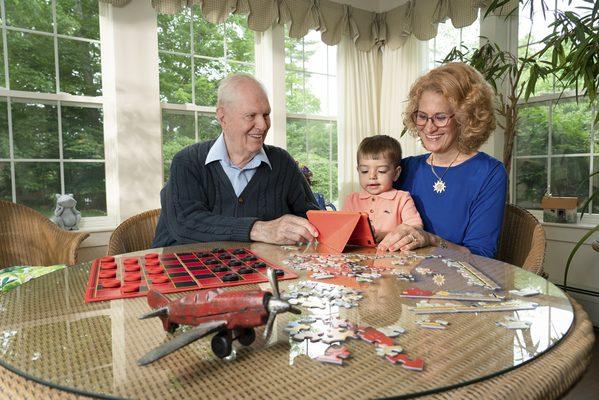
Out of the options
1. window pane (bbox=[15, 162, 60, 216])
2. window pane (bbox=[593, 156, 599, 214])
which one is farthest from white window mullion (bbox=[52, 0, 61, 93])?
window pane (bbox=[593, 156, 599, 214])

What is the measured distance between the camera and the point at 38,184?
12.1ft

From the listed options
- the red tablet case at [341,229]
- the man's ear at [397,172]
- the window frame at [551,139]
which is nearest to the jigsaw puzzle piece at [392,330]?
the red tablet case at [341,229]

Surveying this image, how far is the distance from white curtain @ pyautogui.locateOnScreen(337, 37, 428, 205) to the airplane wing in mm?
4872

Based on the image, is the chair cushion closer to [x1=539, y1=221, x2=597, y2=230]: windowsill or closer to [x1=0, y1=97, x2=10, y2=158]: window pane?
[x1=0, y1=97, x2=10, y2=158]: window pane

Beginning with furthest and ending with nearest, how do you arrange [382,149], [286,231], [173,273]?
[382,149]
[286,231]
[173,273]

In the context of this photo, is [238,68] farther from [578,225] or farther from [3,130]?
[578,225]

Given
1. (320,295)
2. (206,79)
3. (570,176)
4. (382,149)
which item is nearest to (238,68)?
(206,79)

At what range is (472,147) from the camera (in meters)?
1.97

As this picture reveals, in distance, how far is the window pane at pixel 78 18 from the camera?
146 inches

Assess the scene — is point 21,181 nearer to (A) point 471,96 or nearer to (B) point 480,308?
(A) point 471,96

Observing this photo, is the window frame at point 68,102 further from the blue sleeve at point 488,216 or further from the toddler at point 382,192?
the blue sleeve at point 488,216

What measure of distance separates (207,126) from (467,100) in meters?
3.16

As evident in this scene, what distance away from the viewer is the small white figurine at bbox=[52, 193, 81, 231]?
3557mm

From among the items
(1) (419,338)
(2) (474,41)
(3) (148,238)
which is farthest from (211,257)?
(2) (474,41)
